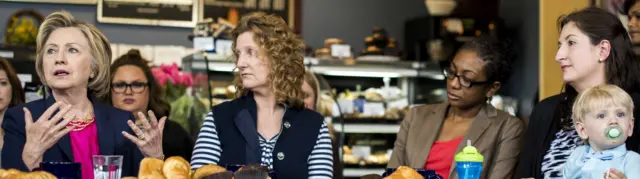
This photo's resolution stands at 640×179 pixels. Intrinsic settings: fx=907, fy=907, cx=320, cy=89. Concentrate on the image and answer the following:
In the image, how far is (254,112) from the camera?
3.23 metres

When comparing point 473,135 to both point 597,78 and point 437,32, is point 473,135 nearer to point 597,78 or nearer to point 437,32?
point 597,78

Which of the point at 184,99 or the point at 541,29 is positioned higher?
the point at 541,29

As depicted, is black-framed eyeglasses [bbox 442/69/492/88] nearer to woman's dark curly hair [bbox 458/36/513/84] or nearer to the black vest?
woman's dark curly hair [bbox 458/36/513/84]

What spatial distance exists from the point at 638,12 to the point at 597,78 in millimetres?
1399

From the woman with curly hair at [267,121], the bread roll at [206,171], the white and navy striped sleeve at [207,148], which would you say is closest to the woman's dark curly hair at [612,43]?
the woman with curly hair at [267,121]

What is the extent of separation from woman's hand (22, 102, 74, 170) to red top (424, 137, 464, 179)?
1618mm

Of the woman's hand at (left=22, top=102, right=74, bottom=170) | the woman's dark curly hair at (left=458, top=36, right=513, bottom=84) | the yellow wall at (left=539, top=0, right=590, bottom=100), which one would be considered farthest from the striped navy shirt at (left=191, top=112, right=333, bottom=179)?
the yellow wall at (left=539, top=0, right=590, bottom=100)

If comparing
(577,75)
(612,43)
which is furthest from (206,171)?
(612,43)

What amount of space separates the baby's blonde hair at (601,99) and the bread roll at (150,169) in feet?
4.53

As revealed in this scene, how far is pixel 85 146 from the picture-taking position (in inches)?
119

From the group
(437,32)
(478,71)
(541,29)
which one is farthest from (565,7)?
(437,32)

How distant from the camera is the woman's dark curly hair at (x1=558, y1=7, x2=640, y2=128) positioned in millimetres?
3197

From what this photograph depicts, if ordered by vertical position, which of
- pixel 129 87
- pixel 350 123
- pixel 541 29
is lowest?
pixel 350 123

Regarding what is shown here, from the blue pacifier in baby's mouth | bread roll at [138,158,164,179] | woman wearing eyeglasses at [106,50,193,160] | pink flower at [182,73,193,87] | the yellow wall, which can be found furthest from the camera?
pink flower at [182,73,193,87]
